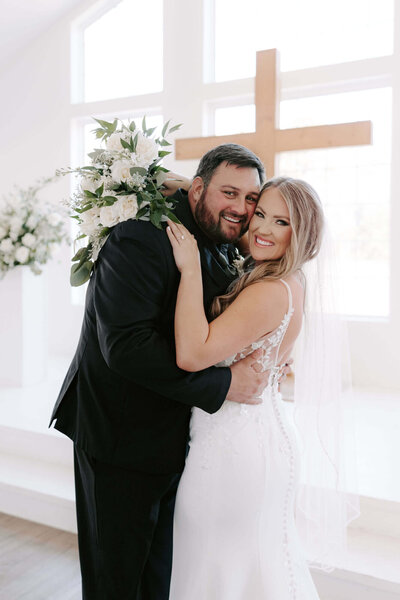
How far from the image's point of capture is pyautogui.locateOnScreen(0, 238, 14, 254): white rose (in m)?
4.68

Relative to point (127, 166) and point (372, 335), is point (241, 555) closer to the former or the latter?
point (127, 166)

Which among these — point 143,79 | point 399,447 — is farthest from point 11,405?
point 143,79

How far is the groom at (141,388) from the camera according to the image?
69.7 inches

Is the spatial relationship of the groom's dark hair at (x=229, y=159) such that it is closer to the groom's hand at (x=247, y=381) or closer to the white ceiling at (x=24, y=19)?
the groom's hand at (x=247, y=381)

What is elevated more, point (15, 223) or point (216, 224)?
point (15, 223)

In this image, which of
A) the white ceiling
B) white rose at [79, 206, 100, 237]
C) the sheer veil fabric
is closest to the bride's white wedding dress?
the sheer veil fabric

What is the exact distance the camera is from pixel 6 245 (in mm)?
4688

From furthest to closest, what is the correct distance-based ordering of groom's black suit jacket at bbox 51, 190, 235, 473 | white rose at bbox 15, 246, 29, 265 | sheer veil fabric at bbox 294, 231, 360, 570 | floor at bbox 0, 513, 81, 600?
white rose at bbox 15, 246, 29, 265 → floor at bbox 0, 513, 81, 600 → sheer veil fabric at bbox 294, 231, 360, 570 → groom's black suit jacket at bbox 51, 190, 235, 473

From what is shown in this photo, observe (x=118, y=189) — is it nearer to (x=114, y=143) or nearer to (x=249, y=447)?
(x=114, y=143)

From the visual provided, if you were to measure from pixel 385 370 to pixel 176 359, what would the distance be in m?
3.66

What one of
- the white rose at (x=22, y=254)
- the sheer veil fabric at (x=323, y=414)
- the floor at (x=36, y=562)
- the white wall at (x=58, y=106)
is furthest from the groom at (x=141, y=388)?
the white wall at (x=58, y=106)

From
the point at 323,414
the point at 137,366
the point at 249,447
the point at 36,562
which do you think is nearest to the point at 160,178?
the point at 137,366

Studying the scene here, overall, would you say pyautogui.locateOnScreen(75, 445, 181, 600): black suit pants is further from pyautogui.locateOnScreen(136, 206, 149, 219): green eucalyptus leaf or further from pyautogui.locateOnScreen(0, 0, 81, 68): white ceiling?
pyautogui.locateOnScreen(0, 0, 81, 68): white ceiling

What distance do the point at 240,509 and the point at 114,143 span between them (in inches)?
48.8
